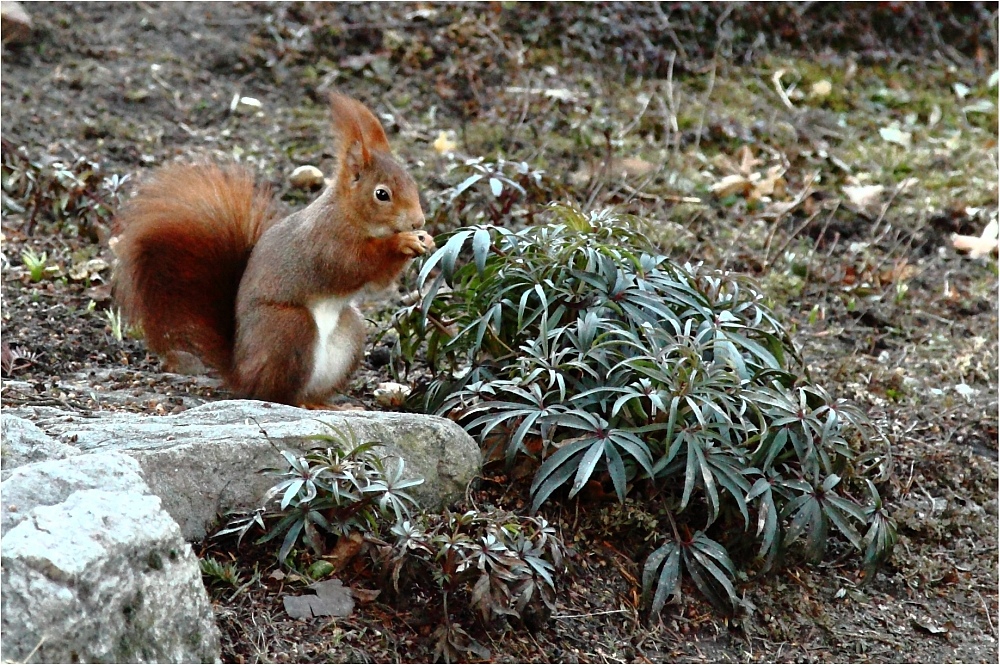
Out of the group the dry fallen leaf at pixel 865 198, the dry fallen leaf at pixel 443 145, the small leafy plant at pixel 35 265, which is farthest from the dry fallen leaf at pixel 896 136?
the small leafy plant at pixel 35 265

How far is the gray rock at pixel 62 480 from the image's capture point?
7.02 ft

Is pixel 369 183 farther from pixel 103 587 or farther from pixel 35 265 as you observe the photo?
pixel 103 587

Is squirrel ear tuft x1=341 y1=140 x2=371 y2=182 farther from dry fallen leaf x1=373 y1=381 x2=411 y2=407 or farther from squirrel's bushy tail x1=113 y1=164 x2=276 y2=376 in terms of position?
dry fallen leaf x1=373 y1=381 x2=411 y2=407

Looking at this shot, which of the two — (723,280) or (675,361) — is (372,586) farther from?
(723,280)

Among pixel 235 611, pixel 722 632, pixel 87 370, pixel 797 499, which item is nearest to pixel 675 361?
pixel 797 499

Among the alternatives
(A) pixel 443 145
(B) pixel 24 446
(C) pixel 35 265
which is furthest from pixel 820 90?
(B) pixel 24 446

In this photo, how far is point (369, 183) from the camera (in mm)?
3518

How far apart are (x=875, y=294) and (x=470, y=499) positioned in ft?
8.41

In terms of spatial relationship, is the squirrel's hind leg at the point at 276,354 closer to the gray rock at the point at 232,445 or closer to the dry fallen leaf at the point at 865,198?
the gray rock at the point at 232,445

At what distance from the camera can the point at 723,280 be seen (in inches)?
139

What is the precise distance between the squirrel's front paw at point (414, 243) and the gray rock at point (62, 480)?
136 centimetres

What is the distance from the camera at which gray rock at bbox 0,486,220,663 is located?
1936 mm

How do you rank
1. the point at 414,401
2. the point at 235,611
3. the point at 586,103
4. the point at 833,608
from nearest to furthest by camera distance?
1. the point at 235,611
2. the point at 833,608
3. the point at 414,401
4. the point at 586,103

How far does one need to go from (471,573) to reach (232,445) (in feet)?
2.04
